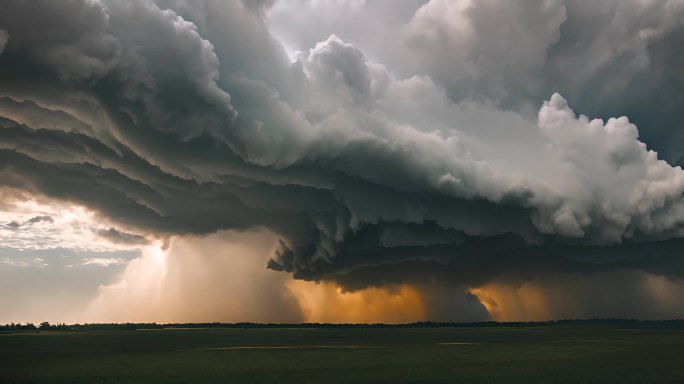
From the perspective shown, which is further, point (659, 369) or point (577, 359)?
point (577, 359)

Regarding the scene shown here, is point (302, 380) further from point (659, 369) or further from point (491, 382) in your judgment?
point (659, 369)

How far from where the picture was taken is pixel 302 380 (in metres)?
58.8

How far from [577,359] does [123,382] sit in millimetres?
63395

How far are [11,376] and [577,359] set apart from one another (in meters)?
75.5

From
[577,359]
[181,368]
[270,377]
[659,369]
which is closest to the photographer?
[270,377]

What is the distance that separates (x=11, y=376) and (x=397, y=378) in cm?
4367

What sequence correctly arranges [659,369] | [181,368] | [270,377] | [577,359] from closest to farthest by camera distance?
[270,377]
[659,369]
[181,368]
[577,359]

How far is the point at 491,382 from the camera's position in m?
55.9

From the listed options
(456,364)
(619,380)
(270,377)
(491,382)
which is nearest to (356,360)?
(456,364)

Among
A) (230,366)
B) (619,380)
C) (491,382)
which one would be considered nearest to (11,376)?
(230,366)

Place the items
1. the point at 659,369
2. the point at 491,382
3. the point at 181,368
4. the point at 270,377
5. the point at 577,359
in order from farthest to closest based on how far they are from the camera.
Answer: the point at 577,359
the point at 181,368
the point at 659,369
the point at 270,377
the point at 491,382

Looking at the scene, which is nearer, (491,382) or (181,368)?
(491,382)

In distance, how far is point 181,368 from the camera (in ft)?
241

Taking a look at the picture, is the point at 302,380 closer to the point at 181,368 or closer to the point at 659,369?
the point at 181,368
